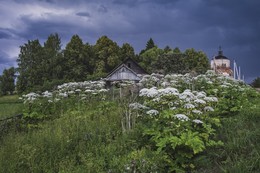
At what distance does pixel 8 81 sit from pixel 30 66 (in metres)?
6.39

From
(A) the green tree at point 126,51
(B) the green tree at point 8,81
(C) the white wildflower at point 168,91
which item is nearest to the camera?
(C) the white wildflower at point 168,91

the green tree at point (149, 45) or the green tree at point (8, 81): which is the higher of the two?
the green tree at point (149, 45)

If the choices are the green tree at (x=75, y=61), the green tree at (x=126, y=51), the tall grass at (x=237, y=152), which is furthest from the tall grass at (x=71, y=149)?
the green tree at (x=126, y=51)

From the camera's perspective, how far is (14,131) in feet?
28.6

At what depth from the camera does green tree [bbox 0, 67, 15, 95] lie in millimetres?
57188

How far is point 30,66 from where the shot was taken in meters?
55.6

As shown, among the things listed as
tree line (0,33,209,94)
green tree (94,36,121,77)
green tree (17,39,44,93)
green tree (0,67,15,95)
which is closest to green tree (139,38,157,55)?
tree line (0,33,209,94)

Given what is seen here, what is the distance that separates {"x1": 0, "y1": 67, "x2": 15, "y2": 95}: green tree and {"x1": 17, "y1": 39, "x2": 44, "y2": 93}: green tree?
3.29 metres

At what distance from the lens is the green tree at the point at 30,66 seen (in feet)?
165

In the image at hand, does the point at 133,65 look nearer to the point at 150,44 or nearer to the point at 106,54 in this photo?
the point at 106,54

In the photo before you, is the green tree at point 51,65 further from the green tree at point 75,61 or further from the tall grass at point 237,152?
the tall grass at point 237,152

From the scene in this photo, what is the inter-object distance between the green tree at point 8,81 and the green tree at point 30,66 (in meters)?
3.29

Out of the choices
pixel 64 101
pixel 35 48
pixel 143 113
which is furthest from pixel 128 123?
pixel 35 48

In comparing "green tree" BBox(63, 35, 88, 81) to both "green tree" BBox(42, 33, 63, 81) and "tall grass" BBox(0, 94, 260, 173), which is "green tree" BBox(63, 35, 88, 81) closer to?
"green tree" BBox(42, 33, 63, 81)
